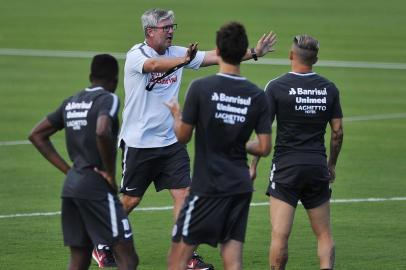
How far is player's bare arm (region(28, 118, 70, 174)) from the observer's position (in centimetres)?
1049

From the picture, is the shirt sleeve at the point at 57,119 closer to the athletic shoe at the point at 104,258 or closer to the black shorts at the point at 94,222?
the black shorts at the point at 94,222

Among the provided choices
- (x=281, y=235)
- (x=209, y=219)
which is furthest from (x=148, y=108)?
(x=209, y=219)

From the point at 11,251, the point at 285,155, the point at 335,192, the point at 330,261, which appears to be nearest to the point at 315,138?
the point at 285,155

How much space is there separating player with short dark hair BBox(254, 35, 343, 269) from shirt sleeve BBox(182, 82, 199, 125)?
148 cm

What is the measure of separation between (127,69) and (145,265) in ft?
6.94

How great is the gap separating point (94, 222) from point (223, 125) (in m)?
1.37

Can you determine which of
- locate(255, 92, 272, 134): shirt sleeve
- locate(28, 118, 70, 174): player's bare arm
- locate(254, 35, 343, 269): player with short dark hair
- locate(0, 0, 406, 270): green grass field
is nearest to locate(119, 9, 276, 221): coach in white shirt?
locate(0, 0, 406, 270): green grass field

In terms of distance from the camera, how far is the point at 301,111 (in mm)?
11422

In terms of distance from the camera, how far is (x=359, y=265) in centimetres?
→ 1307

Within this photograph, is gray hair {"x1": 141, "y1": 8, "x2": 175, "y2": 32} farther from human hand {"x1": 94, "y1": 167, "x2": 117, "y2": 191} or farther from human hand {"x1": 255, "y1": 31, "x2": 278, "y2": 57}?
human hand {"x1": 94, "y1": 167, "x2": 117, "y2": 191}

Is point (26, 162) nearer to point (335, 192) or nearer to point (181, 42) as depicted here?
point (335, 192)

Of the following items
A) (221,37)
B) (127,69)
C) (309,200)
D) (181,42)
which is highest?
(221,37)

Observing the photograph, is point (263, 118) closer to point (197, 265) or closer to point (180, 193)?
point (180, 193)

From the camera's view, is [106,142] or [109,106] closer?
[106,142]
